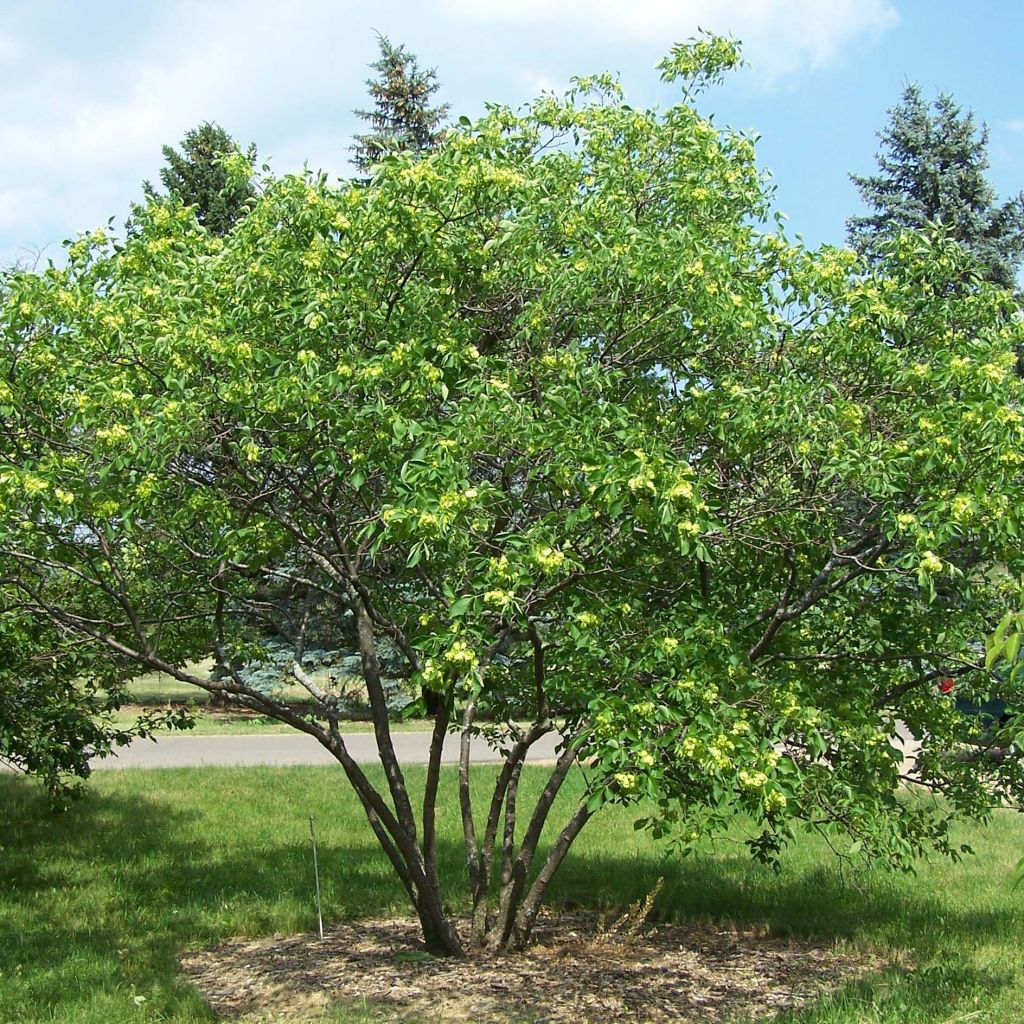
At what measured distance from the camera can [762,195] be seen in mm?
5961

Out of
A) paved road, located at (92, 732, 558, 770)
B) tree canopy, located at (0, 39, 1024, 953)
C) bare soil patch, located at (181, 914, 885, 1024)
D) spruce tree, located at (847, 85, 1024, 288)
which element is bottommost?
bare soil patch, located at (181, 914, 885, 1024)

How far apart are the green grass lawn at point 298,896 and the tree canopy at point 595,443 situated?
95 cm

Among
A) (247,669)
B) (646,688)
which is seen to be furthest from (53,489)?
(247,669)

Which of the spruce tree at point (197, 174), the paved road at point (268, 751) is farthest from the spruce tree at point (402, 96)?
the paved road at point (268, 751)

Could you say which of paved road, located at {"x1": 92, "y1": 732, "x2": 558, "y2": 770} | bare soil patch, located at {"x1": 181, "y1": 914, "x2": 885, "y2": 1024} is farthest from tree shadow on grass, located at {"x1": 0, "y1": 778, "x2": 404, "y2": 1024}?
paved road, located at {"x1": 92, "y1": 732, "x2": 558, "y2": 770}

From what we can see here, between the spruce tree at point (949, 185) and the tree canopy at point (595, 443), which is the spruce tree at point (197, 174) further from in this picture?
the tree canopy at point (595, 443)

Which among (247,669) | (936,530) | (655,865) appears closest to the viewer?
(936,530)

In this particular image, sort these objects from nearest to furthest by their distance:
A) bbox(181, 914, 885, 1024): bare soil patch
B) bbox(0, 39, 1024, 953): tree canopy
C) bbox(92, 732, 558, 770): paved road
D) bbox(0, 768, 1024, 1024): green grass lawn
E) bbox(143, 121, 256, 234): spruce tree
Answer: bbox(0, 39, 1024, 953): tree canopy → bbox(0, 768, 1024, 1024): green grass lawn → bbox(181, 914, 885, 1024): bare soil patch → bbox(92, 732, 558, 770): paved road → bbox(143, 121, 256, 234): spruce tree

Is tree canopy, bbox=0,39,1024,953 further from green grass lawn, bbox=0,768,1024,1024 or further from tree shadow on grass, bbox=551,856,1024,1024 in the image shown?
green grass lawn, bbox=0,768,1024,1024

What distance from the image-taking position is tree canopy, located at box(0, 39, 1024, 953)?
4473 mm

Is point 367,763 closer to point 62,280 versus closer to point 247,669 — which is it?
point 247,669

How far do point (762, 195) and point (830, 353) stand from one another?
1.13m

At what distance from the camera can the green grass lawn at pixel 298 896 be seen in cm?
562

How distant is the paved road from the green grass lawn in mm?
3539
